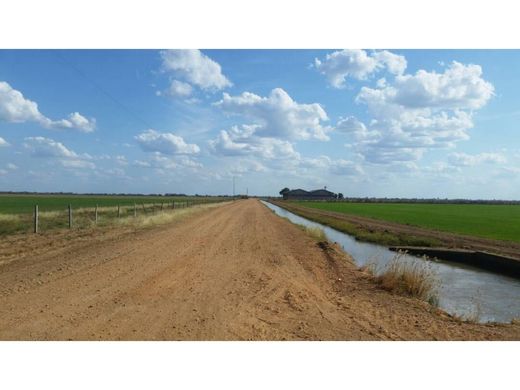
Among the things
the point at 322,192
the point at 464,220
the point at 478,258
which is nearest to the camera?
the point at 478,258

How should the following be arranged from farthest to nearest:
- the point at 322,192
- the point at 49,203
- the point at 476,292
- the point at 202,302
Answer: the point at 322,192, the point at 49,203, the point at 476,292, the point at 202,302

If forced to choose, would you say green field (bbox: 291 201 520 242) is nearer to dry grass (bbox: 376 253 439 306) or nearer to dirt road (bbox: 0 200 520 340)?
dry grass (bbox: 376 253 439 306)

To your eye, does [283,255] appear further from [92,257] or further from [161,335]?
[161,335]

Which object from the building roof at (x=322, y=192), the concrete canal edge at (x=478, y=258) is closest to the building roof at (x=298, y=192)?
the building roof at (x=322, y=192)

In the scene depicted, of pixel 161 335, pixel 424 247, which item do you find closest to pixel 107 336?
pixel 161 335

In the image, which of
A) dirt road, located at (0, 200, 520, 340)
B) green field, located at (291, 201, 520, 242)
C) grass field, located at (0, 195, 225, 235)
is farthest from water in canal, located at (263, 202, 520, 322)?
grass field, located at (0, 195, 225, 235)

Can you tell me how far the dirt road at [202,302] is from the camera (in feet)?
21.1

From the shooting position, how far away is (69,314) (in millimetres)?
6996

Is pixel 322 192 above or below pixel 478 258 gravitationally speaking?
above

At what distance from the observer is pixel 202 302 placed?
26.9 ft

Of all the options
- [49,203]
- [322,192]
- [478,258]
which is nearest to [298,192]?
[322,192]

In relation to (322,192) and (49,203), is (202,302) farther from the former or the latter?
(322,192)

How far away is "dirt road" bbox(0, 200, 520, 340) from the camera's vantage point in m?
→ 6.45

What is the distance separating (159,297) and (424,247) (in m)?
17.4
